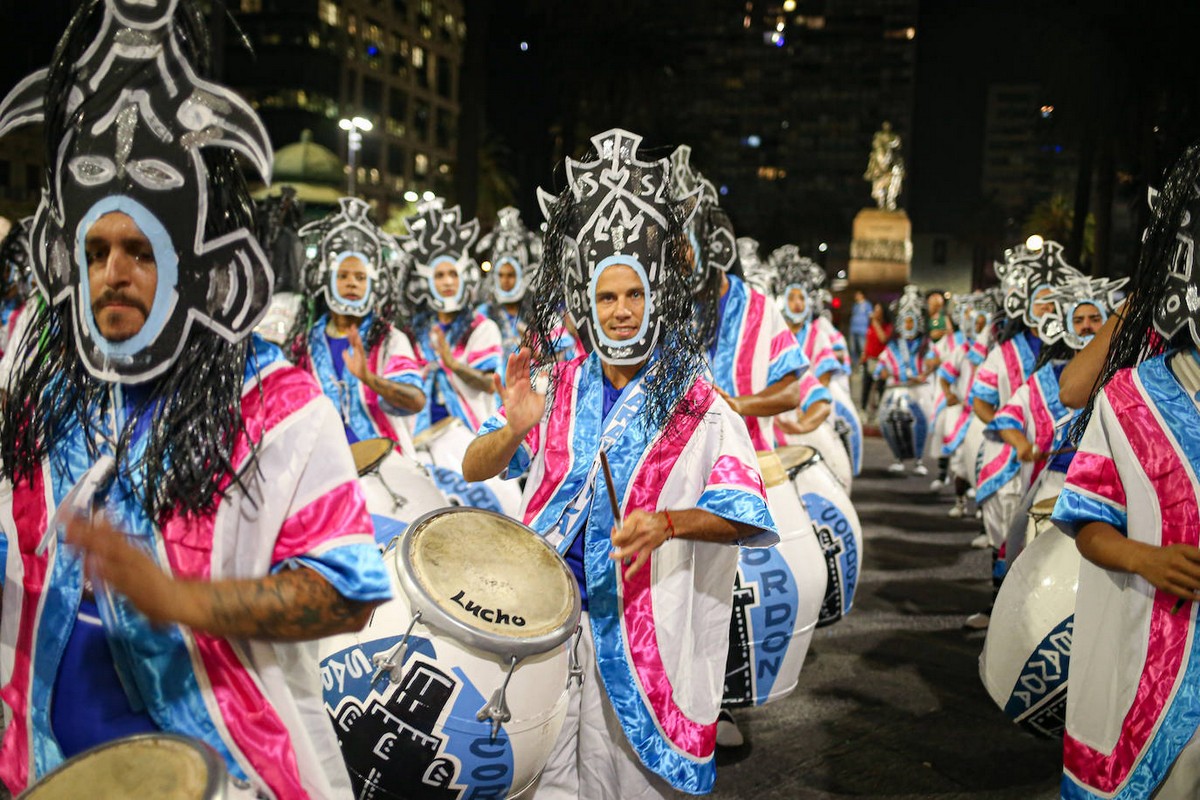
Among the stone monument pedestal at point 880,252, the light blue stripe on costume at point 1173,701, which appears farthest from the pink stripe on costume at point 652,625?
the stone monument pedestal at point 880,252

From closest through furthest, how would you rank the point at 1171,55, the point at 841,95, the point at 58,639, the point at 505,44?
the point at 58,639 < the point at 1171,55 < the point at 505,44 < the point at 841,95

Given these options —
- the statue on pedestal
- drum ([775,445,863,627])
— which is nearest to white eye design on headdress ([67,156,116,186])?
drum ([775,445,863,627])

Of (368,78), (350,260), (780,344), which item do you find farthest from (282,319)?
(368,78)

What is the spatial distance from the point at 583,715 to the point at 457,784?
523 mm

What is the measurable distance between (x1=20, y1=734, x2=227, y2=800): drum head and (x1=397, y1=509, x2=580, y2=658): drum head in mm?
1046

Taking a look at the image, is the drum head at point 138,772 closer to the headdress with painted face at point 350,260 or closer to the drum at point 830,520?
the drum at point 830,520

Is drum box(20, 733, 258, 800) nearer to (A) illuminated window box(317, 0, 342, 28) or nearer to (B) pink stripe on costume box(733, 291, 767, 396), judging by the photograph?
(B) pink stripe on costume box(733, 291, 767, 396)

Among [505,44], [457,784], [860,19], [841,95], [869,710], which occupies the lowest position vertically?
[869,710]

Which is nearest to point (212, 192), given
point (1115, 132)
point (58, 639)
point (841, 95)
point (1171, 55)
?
point (58, 639)

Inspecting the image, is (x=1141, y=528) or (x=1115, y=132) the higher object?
(x=1115, y=132)

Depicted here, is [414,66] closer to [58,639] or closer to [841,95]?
[841,95]

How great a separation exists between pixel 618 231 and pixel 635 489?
81cm

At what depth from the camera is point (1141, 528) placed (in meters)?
2.87

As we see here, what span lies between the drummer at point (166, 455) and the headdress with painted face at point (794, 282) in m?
8.85
